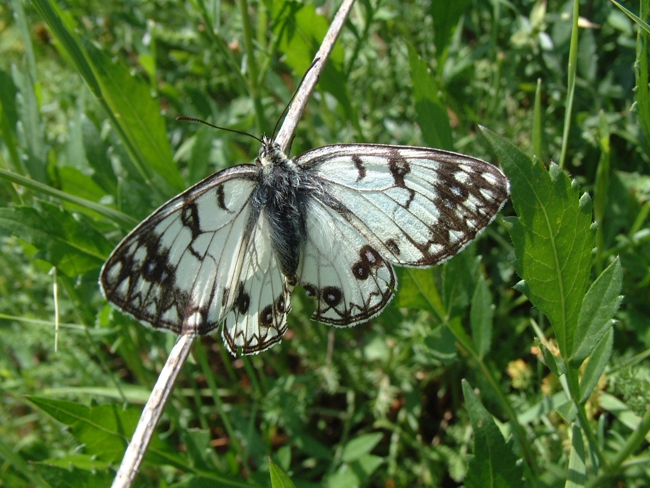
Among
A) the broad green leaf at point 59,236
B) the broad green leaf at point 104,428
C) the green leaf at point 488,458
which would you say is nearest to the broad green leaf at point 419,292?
the green leaf at point 488,458

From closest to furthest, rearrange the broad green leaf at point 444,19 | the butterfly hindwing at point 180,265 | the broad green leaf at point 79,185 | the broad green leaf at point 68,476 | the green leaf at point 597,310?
the green leaf at point 597,310 < the butterfly hindwing at point 180,265 < the broad green leaf at point 68,476 < the broad green leaf at point 444,19 < the broad green leaf at point 79,185

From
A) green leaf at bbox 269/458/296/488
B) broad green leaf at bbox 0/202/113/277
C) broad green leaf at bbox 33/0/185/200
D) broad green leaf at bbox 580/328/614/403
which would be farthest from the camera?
broad green leaf at bbox 33/0/185/200

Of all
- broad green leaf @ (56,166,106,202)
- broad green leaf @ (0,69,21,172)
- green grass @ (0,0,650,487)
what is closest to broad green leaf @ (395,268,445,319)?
green grass @ (0,0,650,487)

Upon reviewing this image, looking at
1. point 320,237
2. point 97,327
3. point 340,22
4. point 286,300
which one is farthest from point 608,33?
point 97,327

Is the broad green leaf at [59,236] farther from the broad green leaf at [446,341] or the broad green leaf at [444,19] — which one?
the broad green leaf at [444,19]

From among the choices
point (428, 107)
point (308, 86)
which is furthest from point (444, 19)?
point (308, 86)

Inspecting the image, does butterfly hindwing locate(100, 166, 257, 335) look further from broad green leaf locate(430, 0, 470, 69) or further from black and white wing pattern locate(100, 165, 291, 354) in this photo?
broad green leaf locate(430, 0, 470, 69)

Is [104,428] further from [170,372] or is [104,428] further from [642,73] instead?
[642,73]

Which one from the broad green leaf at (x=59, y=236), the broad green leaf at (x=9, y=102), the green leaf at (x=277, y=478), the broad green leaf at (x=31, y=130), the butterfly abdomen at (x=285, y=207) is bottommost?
the green leaf at (x=277, y=478)
